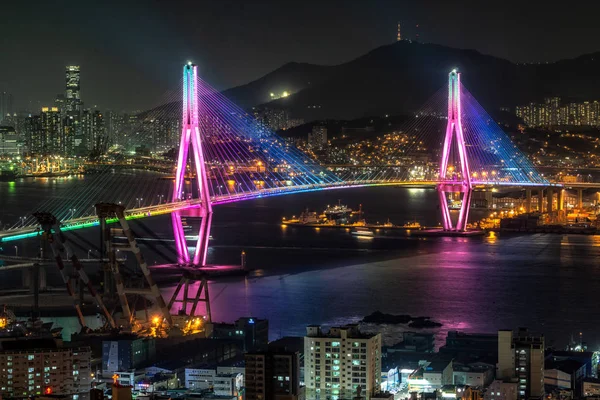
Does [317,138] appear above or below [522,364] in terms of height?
above

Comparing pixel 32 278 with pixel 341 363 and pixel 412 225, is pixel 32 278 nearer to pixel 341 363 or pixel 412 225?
pixel 341 363

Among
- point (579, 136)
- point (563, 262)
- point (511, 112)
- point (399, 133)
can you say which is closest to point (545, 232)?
point (563, 262)

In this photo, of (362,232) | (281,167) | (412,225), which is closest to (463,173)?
(412,225)

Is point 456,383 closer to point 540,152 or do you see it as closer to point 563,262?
point 563,262

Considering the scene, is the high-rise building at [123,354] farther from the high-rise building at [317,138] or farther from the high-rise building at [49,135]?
the high-rise building at [49,135]

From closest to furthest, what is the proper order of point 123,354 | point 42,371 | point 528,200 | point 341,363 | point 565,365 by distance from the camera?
point 42,371 → point 341,363 → point 123,354 → point 565,365 → point 528,200

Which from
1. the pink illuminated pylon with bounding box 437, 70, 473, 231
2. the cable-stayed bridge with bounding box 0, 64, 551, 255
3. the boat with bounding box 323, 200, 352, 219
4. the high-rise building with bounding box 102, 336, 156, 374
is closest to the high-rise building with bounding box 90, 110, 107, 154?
the cable-stayed bridge with bounding box 0, 64, 551, 255
